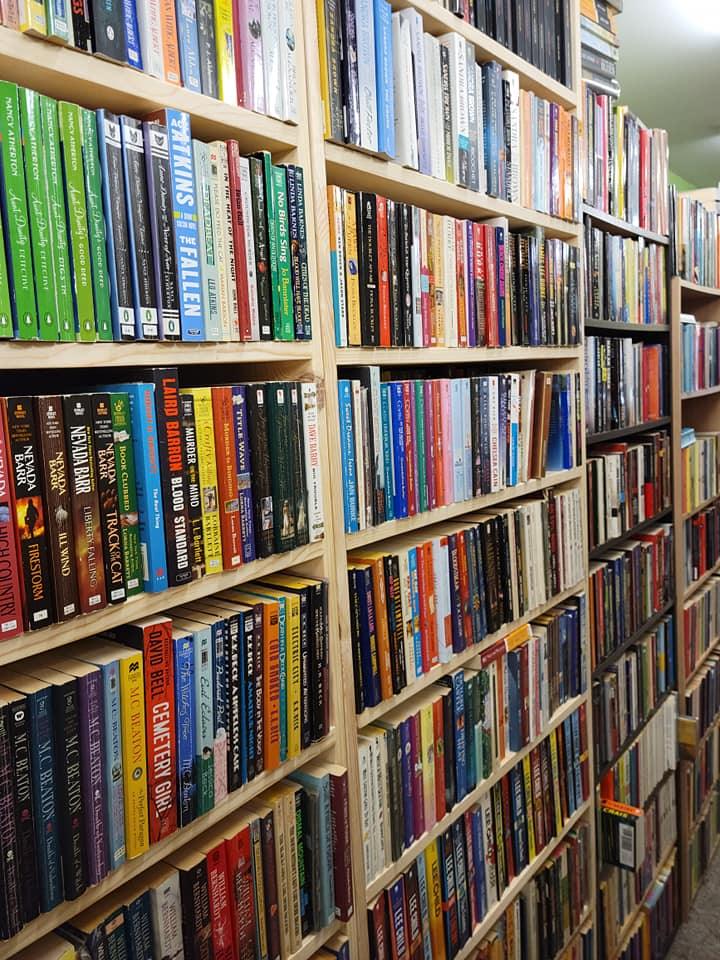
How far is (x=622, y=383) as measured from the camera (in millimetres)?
2035

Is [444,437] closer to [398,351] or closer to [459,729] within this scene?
[398,351]

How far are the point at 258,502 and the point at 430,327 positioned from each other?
50cm

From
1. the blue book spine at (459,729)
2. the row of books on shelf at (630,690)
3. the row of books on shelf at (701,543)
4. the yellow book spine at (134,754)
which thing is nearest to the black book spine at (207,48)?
the yellow book spine at (134,754)

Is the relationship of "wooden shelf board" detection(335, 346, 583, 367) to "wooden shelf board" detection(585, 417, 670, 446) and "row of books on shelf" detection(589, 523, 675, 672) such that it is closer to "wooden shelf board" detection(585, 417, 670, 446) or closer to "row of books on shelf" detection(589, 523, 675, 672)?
"wooden shelf board" detection(585, 417, 670, 446)

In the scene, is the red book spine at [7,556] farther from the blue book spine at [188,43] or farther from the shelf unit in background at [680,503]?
the shelf unit in background at [680,503]

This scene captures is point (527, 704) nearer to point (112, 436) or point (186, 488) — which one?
point (186, 488)

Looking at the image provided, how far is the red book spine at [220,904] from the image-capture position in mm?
945

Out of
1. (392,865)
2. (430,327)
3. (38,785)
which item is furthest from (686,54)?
(38,785)

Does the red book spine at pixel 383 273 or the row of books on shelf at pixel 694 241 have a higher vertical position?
the row of books on shelf at pixel 694 241

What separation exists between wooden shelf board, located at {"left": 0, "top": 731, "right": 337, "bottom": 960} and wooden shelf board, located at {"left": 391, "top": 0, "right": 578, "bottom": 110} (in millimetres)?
1199

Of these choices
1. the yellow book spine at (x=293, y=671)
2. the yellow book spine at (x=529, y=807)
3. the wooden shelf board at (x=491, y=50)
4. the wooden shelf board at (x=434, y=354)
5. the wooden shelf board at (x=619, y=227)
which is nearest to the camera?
the yellow book spine at (x=293, y=671)

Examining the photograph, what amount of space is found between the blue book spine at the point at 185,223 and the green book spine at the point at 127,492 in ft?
0.42

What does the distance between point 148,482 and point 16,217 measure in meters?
0.30

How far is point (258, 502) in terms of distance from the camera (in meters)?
0.98
